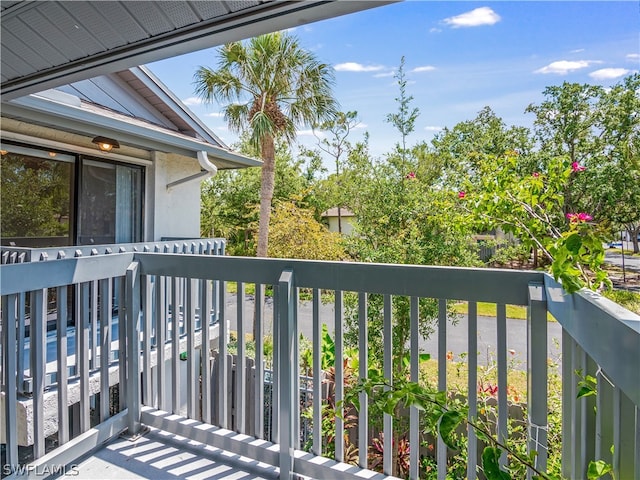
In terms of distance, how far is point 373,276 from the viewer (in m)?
1.85

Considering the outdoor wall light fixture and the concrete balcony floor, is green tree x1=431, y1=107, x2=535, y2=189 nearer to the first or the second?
the outdoor wall light fixture

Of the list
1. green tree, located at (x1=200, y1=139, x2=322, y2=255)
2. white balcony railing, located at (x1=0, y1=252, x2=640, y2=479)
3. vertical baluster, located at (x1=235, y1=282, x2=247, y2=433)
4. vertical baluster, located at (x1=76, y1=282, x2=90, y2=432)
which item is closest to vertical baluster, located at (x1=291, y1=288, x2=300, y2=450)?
white balcony railing, located at (x1=0, y1=252, x2=640, y2=479)

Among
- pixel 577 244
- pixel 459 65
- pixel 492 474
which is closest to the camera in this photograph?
pixel 492 474

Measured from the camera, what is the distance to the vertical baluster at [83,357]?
2.21 metres

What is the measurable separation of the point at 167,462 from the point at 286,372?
0.88 metres

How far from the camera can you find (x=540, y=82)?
47.4 ft

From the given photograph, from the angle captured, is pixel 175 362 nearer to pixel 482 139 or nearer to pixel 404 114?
pixel 404 114

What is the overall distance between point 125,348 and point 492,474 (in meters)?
2.32

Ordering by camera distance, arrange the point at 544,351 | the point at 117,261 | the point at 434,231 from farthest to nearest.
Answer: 1. the point at 434,231
2. the point at 117,261
3. the point at 544,351

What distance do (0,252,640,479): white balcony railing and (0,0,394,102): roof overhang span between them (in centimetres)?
116

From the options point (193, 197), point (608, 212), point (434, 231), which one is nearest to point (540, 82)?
point (608, 212)

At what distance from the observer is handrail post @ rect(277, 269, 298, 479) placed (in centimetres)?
197

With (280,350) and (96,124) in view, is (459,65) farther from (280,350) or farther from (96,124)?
(280,350)

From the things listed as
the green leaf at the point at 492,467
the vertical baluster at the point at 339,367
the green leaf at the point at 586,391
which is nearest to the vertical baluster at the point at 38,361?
the vertical baluster at the point at 339,367
